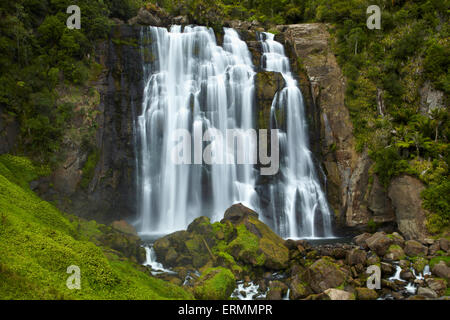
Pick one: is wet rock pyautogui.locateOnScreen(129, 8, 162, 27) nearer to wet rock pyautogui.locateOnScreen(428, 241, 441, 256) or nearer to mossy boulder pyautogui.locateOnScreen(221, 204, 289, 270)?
mossy boulder pyautogui.locateOnScreen(221, 204, 289, 270)

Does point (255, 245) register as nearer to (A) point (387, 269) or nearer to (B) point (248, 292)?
(B) point (248, 292)

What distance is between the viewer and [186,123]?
21.9m

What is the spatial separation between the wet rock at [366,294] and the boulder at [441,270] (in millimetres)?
3287

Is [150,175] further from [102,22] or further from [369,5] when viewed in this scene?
[369,5]

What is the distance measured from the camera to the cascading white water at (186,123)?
20844 mm

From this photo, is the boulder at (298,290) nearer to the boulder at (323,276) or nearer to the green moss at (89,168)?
the boulder at (323,276)

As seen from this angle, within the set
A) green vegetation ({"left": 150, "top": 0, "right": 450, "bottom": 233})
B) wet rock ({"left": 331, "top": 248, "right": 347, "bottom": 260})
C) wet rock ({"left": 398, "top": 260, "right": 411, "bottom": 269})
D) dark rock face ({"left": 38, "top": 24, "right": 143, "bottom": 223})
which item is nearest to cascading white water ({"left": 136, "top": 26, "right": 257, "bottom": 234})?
dark rock face ({"left": 38, "top": 24, "right": 143, "bottom": 223})

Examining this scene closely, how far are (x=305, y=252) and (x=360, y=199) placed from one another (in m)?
8.45

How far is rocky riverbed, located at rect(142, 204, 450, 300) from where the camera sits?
1137 cm

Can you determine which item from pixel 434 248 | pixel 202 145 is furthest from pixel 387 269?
pixel 202 145

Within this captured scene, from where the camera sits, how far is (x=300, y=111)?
2361 centimetres

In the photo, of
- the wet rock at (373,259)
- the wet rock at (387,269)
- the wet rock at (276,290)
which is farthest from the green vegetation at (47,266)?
the wet rock at (387,269)

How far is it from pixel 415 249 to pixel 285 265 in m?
6.46

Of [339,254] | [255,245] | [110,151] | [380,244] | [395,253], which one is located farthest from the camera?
[110,151]
